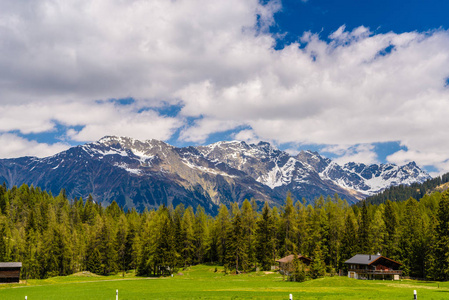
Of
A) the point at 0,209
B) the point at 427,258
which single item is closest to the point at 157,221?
the point at 0,209

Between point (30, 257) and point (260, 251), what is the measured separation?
6861 centimetres

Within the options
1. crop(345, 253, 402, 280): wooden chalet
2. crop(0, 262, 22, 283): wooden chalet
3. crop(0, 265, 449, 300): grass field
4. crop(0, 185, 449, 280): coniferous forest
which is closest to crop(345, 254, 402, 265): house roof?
crop(345, 253, 402, 280): wooden chalet

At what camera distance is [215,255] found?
136750 millimetres

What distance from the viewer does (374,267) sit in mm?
92500

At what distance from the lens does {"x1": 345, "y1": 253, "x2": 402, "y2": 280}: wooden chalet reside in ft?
301

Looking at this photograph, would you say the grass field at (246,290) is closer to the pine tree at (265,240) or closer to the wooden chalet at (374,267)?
the pine tree at (265,240)

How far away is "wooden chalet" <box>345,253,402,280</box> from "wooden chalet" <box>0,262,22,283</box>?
285 feet

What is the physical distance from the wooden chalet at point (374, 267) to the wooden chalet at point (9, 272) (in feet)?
285

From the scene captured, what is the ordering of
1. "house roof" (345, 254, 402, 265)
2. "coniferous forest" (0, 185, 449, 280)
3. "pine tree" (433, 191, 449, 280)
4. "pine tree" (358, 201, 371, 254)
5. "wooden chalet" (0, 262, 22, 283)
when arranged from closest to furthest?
"pine tree" (433, 191, 449, 280)
"wooden chalet" (0, 262, 22, 283)
"house roof" (345, 254, 402, 265)
"coniferous forest" (0, 185, 449, 280)
"pine tree" (358, 201, 371, 254)

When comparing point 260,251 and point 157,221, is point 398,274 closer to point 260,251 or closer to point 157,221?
point 260,251

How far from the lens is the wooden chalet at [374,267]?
91875 mm

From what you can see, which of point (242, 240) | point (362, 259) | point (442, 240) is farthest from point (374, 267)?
point (242, 240)

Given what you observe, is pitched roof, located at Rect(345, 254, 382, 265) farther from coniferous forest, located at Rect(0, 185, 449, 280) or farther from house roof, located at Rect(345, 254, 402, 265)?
coniferous forest, located at Rect(0, 185, 449, 280)

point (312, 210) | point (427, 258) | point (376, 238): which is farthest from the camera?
point (312, 210)
